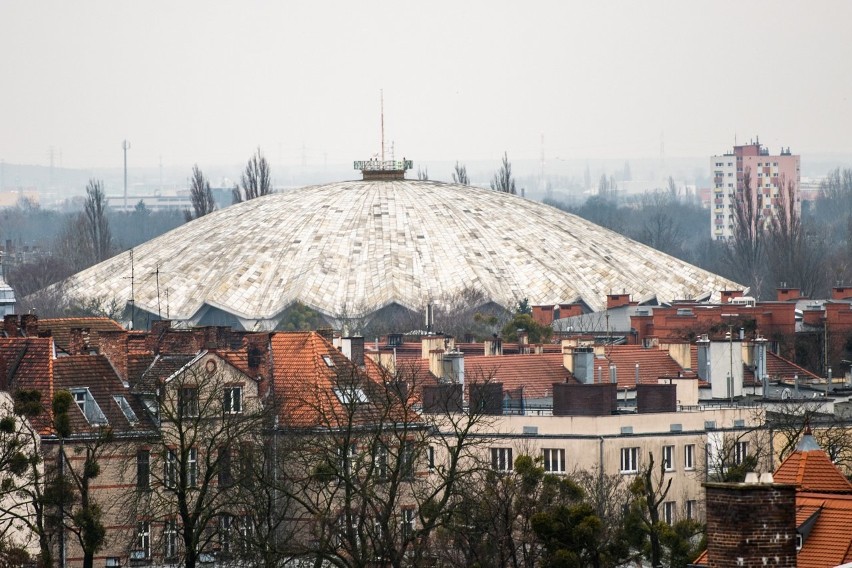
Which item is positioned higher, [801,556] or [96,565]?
[801,556]

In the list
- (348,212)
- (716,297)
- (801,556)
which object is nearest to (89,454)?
(801,556)

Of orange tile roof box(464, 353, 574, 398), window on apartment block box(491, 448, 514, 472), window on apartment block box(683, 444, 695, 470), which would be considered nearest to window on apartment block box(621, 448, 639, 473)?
window on apartment block box(683, 444, 695, 470)

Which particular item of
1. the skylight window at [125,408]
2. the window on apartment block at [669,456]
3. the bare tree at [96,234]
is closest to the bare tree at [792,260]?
the bare tree at [96,234]

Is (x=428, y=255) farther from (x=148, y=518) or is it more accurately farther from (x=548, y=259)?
(x=148, y=518)

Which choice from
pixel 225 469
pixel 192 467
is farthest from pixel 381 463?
pixel 192 467

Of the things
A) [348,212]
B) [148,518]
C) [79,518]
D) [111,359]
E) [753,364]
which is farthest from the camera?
[348,212]

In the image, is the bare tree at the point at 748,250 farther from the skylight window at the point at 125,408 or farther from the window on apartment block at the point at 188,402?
the window on apartment block at the point at 188,402

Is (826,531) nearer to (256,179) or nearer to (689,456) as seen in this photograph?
(689,456)
